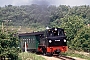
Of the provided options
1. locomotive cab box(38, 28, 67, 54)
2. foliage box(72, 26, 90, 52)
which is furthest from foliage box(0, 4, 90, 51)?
locomotive cab box(38, 28, 67, 54)

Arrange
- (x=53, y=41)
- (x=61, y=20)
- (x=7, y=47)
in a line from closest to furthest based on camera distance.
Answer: (x=7, y=47) → (x=53, y=41) → (x=61, y=20)

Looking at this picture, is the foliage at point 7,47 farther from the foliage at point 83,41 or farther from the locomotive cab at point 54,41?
the foliage at point 83,41

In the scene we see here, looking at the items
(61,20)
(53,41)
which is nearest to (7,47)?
(53,41)

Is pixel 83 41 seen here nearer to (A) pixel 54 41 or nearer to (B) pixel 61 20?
(A) pixel 54 41

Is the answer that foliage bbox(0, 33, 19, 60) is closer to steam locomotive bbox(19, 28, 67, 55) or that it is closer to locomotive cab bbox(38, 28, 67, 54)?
steam locomotive bbox(19, 28, 67, 55)

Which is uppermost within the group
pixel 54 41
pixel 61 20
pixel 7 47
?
pixel 61 20

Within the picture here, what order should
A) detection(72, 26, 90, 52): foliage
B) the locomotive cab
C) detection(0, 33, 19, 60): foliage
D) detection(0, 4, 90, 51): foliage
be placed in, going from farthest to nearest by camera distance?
detection(0, 4, 90, 51): foliage
detection(72, 26, 90, 52): foliage
the locomotive cab
detection(0, 33, 19, 60): foliage

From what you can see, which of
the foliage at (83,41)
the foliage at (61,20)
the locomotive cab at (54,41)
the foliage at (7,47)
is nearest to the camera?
the foliage at (7,47)

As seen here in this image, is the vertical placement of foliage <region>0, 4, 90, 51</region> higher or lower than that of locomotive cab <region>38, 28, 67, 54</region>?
higher

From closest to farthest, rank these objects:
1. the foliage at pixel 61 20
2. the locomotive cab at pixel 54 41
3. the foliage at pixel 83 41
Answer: the locomotive cab at pixel 54 41, the foliage at pixel 83 41, the foliage at pixel 61 20

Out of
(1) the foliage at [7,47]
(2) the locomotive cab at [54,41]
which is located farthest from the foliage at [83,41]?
(1) the foliage at [7,47]

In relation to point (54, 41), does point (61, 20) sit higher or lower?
higher

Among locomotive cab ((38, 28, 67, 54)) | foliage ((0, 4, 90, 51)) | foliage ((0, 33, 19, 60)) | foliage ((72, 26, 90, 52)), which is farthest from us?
foliage ((0, 4, 90, 51))

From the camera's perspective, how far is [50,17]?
8050 centimetres
